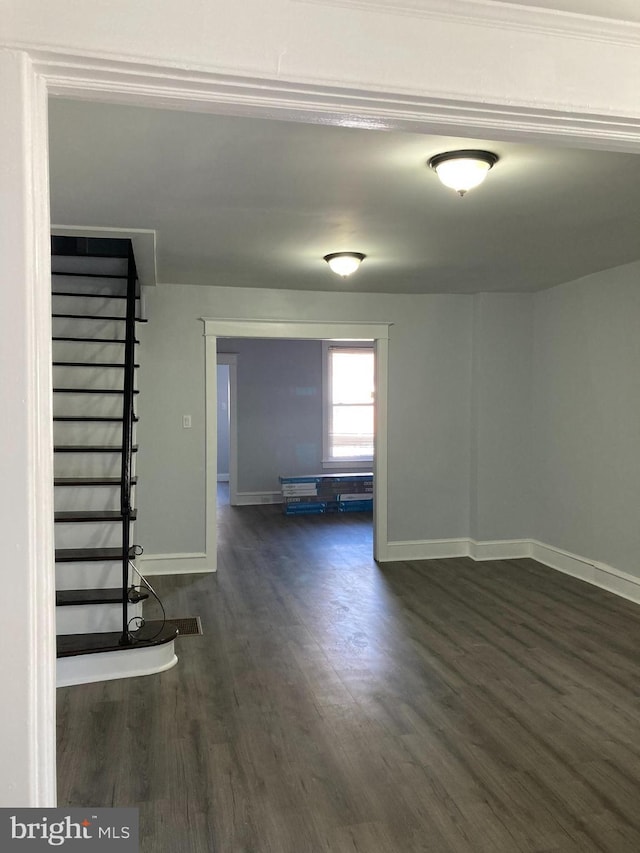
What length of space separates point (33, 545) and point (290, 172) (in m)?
2.13

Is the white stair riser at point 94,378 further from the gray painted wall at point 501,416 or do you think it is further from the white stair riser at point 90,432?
the gray painted wall at point 501,416

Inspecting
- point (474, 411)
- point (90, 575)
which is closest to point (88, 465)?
point (90, 575)

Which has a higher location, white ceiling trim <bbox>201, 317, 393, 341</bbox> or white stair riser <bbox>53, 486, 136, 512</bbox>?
white ceiling trim <bbox>201, 317, 393, 341</bbox>

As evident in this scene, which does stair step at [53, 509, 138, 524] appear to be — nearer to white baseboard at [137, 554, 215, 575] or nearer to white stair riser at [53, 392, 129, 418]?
white stair riser at [53, 392, 129, 418]

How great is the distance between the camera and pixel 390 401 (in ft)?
21.2

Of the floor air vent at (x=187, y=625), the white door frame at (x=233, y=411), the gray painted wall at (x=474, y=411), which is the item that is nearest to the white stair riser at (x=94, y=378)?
the gray painted wall at (x=474, y=411)

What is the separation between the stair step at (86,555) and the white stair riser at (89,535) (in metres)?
0.05

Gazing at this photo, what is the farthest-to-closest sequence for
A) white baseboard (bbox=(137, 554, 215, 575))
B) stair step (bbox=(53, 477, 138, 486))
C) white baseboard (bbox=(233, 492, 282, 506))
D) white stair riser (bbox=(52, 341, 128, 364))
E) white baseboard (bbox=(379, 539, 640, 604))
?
1. white baseboard (bbox=(233, 492, 282, 506))
2. white baseboard (bbox=(379, 539, 640, 604))
3. white baseboard (bbox=(137, 554, 215, 575))
4. white stair riser (bbox=(52, 341, 128, 364))
5. stair step (bbox=(53, 477, 138, 486))

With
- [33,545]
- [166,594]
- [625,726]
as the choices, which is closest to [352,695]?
[625,726]

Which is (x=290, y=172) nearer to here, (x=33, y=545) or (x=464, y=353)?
(x=33, y=545)

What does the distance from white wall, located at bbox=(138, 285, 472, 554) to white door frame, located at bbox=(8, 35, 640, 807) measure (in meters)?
4.52

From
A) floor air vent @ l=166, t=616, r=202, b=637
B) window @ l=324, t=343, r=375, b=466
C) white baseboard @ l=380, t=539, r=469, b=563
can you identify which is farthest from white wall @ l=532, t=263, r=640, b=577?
window @ l=324, t=343, r=375, b=466

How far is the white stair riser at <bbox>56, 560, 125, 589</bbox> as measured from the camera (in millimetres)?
A: 3957

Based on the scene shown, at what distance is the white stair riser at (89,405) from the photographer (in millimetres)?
4812
